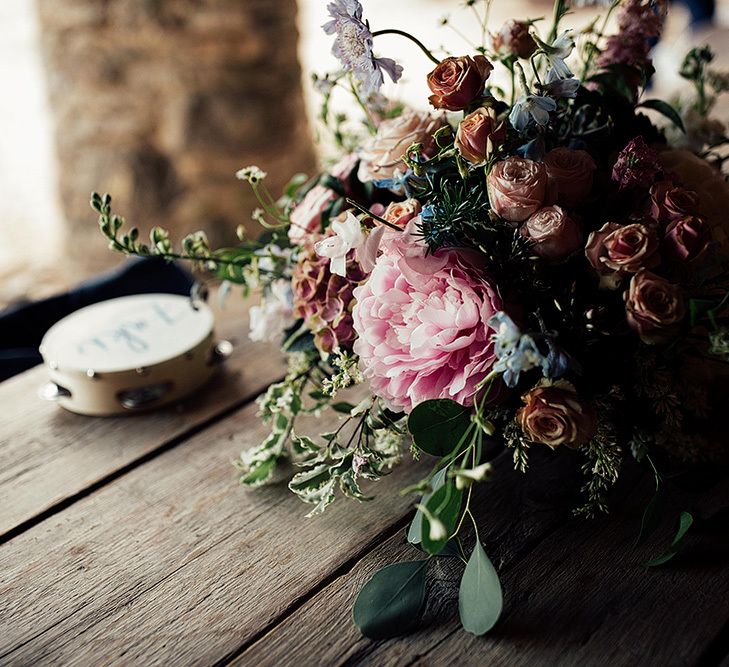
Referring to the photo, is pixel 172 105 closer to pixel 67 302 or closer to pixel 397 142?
pixel 67 302

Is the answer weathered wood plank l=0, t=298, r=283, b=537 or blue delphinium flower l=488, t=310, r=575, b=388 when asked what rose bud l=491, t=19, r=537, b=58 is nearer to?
blue delphinium flower l=488, t=310, r=575, b=388

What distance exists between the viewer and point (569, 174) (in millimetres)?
772

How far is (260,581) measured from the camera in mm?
790

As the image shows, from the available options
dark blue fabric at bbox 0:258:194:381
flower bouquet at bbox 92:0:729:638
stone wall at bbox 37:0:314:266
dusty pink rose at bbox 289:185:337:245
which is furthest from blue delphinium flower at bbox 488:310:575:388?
stone wall at bbox 37:0:314:266

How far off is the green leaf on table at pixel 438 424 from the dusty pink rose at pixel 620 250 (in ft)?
0.63

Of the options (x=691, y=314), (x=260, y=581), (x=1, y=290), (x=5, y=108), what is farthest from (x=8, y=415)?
(x=5, y=108)

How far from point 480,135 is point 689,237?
221mm

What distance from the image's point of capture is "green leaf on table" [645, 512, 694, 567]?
740mm

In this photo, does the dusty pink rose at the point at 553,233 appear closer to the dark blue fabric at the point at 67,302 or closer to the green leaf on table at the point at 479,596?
the green leaf on table at the point at 479,596

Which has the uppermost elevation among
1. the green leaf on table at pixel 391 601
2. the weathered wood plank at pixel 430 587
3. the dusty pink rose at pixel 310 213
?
the dusty pink rose at pixel 310 213

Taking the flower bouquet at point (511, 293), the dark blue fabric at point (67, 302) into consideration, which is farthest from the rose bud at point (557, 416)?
the dark blue fabric at point (67, 302)

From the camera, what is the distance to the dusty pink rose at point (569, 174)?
77cm

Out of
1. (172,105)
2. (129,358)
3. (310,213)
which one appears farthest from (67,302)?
(172,105)

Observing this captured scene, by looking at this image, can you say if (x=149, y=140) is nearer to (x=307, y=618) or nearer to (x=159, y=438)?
(x=159, y=438)
